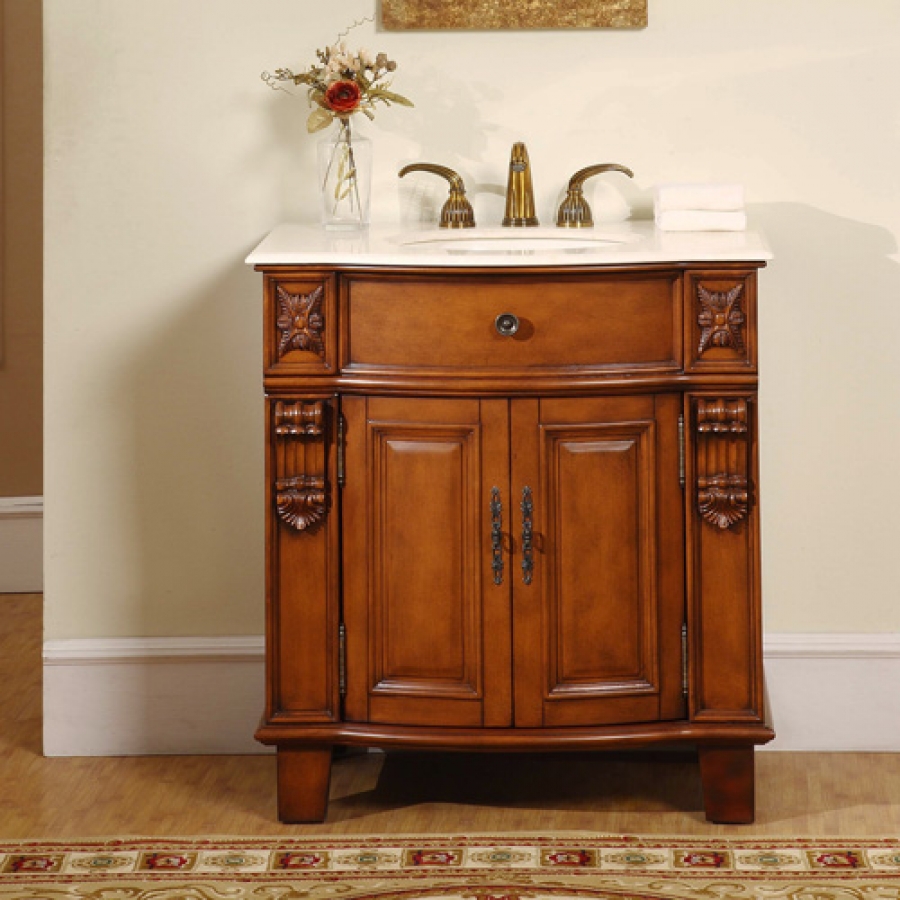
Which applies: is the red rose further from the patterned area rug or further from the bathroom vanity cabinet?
the patterned area rug

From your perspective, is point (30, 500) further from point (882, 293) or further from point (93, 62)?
point (882, 293)

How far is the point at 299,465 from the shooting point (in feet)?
8.15

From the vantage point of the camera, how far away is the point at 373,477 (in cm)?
249

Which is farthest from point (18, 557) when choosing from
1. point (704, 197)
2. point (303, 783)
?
point (704, 197)

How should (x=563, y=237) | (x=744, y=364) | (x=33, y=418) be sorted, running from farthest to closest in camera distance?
(x=33, y=418) → (x=563, y=237) → (x=744, y=364)

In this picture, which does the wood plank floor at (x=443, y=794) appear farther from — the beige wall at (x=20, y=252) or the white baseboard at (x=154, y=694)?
the beige wall at (x=20, y=252)

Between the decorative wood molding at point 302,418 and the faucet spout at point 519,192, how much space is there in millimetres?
588

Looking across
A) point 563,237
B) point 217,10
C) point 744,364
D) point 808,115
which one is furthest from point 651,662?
point 217,10

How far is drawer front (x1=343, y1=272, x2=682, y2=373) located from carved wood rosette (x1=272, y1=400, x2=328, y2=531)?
0.17 metres

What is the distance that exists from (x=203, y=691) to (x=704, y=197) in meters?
1.29

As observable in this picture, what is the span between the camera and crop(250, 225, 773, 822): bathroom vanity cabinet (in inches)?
95.7

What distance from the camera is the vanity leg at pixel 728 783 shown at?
254 cm

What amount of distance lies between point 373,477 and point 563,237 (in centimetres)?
58

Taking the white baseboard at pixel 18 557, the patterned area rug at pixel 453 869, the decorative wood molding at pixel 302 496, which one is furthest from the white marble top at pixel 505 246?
the white baseboard at pixel 18 557
